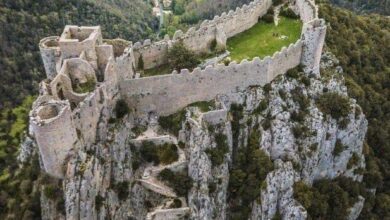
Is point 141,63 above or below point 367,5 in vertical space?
above

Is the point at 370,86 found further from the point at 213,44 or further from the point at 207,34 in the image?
the point at 207,34

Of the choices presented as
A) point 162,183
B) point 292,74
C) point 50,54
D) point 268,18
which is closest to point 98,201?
point 162,183

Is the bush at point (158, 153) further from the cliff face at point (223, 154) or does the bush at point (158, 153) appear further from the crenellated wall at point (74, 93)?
the crenellated wall at point (74, 93)

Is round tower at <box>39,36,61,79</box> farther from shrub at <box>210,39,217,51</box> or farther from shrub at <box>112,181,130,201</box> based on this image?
shrub at <box>210,39,217,51</box>

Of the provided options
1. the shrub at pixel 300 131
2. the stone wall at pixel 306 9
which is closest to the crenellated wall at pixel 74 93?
the shrub at pixel 300 131

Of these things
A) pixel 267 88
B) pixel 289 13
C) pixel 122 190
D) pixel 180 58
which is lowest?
pixel 122 190

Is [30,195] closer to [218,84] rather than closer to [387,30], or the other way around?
[218,84]
